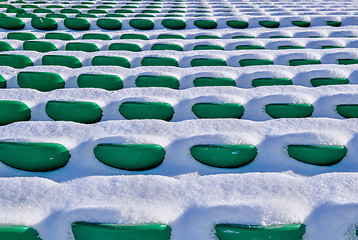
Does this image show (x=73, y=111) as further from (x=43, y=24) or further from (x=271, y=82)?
(x=43, y=24)

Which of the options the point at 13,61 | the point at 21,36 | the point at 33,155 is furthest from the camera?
the point at 21,36

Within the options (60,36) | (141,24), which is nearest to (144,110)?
(60,36)

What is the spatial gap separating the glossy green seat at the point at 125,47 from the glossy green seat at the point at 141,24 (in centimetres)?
38

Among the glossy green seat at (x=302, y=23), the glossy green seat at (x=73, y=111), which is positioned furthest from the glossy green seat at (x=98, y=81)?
the glossy green seat at (x=302, y=23)

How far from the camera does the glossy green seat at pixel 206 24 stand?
1593 millimetres

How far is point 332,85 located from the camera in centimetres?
84

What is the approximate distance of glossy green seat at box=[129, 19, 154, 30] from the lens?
1.57m

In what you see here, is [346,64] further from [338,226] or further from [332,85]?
[338,226]

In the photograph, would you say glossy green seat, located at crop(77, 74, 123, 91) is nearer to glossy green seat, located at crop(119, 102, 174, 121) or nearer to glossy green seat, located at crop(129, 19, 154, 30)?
glossy green seat, located at crop(119, 102, 174, 121)

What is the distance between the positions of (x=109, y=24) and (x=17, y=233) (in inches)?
49.7

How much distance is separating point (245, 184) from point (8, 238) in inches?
13.6

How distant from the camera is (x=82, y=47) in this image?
47.6 inches

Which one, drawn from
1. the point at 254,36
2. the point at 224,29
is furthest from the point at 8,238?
the point at 224,29

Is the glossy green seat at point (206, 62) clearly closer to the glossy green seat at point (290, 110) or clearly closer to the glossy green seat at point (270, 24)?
the glossy green seat at point (290, 110)
